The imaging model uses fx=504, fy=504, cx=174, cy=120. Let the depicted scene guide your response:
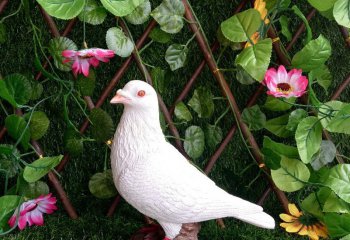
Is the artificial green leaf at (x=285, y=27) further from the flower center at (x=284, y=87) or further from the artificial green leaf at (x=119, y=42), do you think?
the artificial green leaf at (x=119, y=42)

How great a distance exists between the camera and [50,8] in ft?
1.94

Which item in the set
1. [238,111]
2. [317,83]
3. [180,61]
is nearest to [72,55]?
[180,61]

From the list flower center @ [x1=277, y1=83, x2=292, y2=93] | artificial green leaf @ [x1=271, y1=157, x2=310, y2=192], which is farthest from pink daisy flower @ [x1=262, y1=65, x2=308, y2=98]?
artificial green leaf @ [x1=271, y1=157, x2=310, y2=192]

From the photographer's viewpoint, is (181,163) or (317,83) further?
(317,83)

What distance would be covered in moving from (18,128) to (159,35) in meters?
0.24

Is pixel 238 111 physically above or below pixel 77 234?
above

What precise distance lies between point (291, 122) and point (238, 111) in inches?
3.4

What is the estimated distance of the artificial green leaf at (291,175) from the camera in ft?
2.40

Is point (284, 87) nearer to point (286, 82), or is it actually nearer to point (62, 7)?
point (286, 82)

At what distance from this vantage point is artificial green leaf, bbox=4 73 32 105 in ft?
2.38

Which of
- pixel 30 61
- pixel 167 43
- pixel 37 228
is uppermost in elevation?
pixel 167 43

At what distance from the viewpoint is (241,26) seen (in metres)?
0.70

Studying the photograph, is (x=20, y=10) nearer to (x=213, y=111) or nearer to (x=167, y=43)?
(x=167, y=43)

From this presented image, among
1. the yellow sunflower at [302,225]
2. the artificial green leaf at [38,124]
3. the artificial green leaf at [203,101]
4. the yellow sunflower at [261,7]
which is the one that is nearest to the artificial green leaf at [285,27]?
the yellow sunflower at [261,7]
